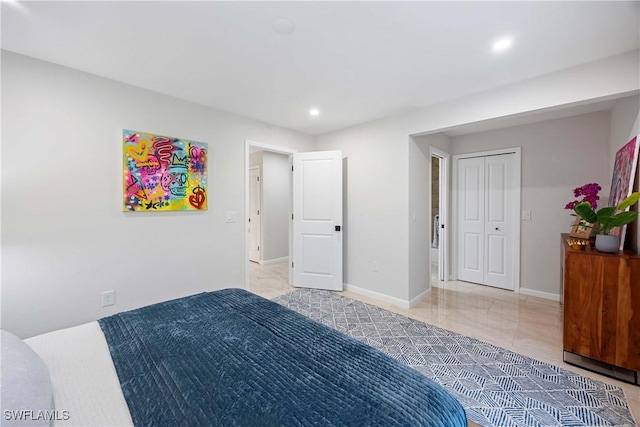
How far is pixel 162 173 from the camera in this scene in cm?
275

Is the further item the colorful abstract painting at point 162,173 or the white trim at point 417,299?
the white trim at point 417,299

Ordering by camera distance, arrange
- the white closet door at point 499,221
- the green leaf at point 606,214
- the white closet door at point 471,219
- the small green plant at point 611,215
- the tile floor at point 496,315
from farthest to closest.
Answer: the white closet door at point 471,219 < the white closet door at point 499,221 < the tile floor at point 496,315 < the green leaf at point 606,214 < the small green plant at point 611,215

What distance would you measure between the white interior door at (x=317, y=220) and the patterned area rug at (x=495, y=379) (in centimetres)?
107

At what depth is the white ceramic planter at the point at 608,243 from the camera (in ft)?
6.56

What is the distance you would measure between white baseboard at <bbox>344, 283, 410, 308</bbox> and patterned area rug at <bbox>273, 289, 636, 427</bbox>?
1.40 ft

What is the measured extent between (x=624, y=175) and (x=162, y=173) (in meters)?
4.23

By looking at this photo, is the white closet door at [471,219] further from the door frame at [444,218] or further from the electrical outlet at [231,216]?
the electrical outlet at [231,216]

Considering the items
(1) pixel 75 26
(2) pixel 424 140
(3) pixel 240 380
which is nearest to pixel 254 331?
(3) pixel 240 380

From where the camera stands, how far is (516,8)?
5.20ft

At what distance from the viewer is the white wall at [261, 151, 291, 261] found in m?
5.59

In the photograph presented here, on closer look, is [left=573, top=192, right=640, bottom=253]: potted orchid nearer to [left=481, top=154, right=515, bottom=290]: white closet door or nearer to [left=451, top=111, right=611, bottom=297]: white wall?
[left=451, top=111, right=611, bottom=297]: white wall

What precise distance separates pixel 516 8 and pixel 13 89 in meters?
3.52

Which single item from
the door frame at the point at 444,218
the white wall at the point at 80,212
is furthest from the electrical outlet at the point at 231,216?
→ the door frame at the point at 444,218

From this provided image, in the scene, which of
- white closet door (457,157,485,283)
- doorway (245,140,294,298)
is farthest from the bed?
doorway (245,140,294,298)
